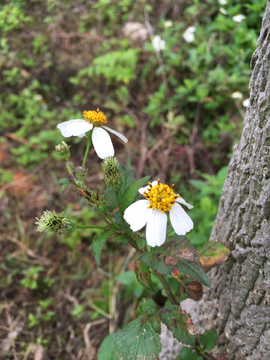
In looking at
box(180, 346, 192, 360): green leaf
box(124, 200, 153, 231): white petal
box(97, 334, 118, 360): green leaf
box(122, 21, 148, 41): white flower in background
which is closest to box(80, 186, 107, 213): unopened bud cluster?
box(124, 200, 153, 231): white petal

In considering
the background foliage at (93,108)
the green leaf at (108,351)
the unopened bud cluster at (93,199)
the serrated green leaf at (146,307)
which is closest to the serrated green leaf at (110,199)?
the unopened bud cluster at (93,199)

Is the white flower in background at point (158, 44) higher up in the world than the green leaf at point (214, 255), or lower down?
higher up

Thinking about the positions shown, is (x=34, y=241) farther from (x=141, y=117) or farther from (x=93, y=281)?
(x=141, y=117)

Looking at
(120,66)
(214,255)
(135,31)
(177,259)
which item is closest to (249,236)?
(214,255)

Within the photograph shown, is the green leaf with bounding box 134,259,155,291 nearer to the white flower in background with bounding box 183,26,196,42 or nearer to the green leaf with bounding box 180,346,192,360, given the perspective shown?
the green leaf with bounding box 180,346,192,360

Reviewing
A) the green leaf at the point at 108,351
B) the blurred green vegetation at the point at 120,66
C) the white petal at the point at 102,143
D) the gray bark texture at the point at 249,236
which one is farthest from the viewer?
the blurred green vegetation at the point at 120,66

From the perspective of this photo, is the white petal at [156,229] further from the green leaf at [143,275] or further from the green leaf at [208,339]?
the green leaf at [208,339]

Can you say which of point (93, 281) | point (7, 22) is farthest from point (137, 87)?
point (93, 281)
